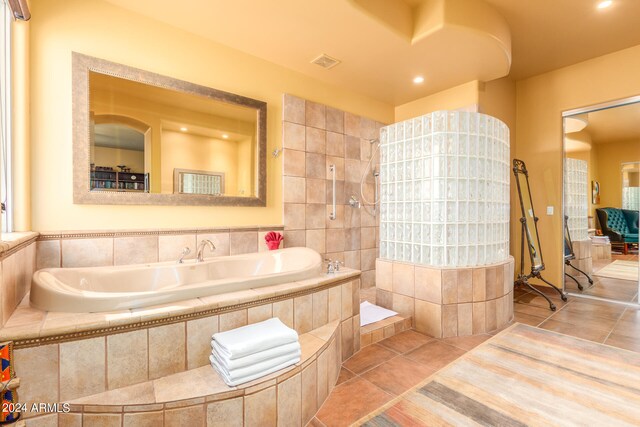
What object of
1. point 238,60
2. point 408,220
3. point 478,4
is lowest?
point 408,220

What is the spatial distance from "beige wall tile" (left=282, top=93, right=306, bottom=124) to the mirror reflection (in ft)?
1.12

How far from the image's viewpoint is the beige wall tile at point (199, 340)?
1.29 meters

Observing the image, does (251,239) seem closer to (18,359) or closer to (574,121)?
(18,359)

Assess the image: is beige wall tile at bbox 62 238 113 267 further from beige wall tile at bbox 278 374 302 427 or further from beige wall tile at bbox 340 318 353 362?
beige wall tile at bbox 340 318 353 362

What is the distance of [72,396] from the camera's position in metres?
1.07

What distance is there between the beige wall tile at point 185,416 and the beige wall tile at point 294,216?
1861 mm

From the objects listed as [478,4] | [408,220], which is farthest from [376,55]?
[408,220]

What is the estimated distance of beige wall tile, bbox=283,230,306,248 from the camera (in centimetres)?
288

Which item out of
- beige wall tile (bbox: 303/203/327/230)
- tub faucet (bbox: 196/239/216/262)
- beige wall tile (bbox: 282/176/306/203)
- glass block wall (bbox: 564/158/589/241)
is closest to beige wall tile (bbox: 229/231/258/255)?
tub faucet (bbox: 196/239/216/262)

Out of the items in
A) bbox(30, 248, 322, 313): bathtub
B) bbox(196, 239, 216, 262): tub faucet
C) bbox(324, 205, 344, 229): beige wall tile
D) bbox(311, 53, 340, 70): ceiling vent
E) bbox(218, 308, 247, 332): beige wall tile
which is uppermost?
bbox(311, 53, 340, 70): ceiling vent

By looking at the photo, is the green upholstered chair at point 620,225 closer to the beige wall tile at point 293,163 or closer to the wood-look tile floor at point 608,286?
the wood-look tile floor at point 608,286

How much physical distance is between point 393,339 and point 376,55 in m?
2.47

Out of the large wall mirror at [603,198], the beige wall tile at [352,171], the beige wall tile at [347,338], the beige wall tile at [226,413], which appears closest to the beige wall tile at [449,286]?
the beige wall tile at [347,338]

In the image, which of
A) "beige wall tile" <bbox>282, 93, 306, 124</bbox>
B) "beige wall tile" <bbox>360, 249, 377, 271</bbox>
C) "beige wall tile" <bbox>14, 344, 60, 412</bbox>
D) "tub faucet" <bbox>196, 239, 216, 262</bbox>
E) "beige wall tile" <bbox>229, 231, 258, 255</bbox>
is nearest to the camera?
"beige wall tile" <bbox>14, 344, 60, 412</bbox>
